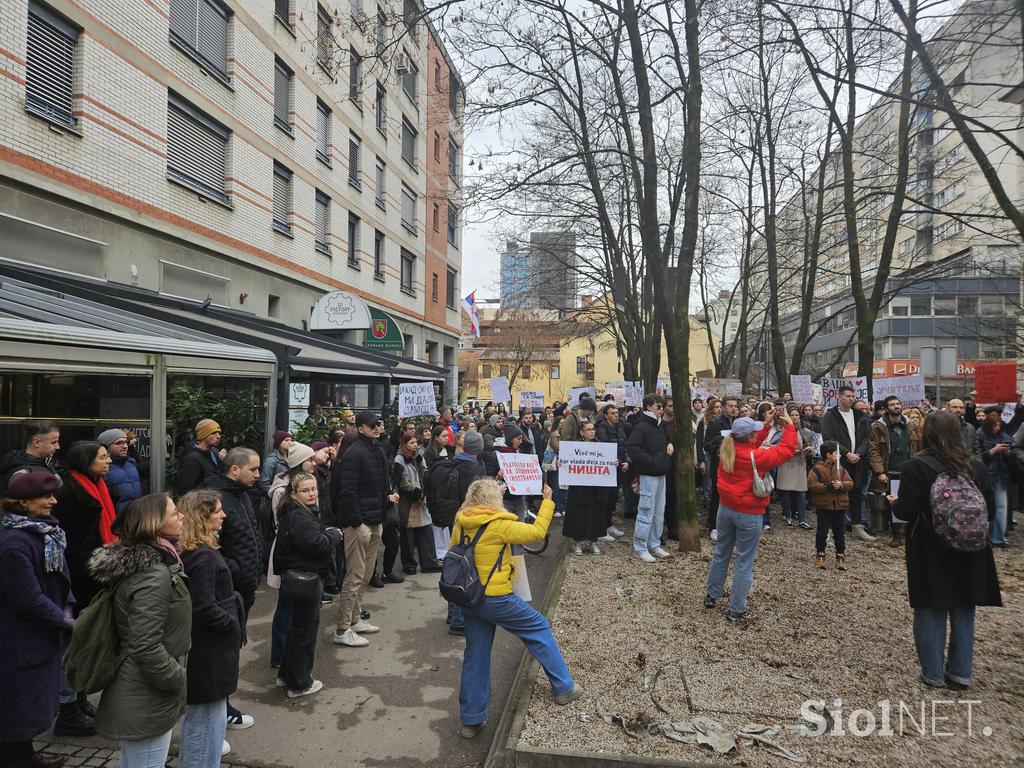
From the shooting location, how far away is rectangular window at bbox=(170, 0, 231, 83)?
1318cm

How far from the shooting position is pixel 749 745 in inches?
145

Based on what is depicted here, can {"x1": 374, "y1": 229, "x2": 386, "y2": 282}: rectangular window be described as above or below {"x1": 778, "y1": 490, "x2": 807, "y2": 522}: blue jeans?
above

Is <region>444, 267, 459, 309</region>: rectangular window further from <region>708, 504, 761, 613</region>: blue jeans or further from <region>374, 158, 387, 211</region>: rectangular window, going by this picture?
<region>708, 504, 761, 613</region>: blue jeans

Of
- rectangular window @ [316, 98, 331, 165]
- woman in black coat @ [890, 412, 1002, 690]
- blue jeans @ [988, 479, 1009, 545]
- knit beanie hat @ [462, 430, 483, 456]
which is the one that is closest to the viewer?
woman in black coat @ [890, 412, 1002, 690]

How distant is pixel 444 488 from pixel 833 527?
462 cm

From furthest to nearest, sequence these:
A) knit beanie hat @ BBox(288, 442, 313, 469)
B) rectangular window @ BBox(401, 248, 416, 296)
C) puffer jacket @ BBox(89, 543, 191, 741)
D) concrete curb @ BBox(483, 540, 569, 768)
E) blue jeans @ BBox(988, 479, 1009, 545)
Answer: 1. rectangular window @ BBox(401, 248, 416, 296)
2. blue jeans @ BBox(988, 479, 1009, 545)
3. knit beanie hat @ BBox(288, 442, 313, 469)
4. concrete curb @ BBox(483, 540, 569, 768)
5. puffer jacket @ BBox(89, 543, 191, 741)

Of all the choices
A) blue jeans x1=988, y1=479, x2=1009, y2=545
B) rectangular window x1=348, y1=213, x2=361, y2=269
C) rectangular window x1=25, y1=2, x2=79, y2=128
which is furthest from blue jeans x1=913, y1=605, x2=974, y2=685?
rectangular window x1=348, y1=213, x2=361, y2=269

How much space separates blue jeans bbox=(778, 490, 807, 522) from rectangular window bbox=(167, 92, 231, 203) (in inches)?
521

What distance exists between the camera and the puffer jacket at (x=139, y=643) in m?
2.69

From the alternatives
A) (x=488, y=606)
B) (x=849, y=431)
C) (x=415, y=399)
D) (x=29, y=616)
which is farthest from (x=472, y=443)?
(x=849, y=431)

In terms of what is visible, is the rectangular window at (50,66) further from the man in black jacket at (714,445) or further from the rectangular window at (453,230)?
the rectangular window at (453,230)

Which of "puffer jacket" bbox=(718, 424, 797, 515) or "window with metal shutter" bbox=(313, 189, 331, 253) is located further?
→ "window with metal shutter" bbox=(313, 189, 331, 253)

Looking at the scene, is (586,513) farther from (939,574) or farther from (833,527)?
(939,574)

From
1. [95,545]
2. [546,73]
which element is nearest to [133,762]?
[95,545]
